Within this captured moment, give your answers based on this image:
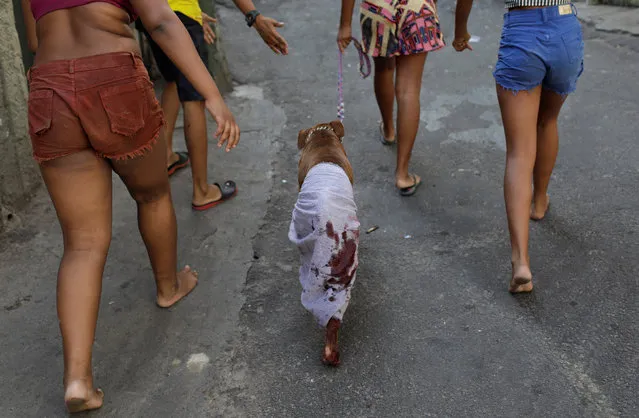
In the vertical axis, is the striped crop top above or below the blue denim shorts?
above

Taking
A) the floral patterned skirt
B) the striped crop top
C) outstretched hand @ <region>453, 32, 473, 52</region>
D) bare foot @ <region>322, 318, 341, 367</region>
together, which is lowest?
bare foot @ <region>322, 318, 341, 367</region>

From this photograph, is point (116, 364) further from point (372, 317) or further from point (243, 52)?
point (243, 52)

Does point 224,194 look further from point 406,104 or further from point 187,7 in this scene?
point 406,104

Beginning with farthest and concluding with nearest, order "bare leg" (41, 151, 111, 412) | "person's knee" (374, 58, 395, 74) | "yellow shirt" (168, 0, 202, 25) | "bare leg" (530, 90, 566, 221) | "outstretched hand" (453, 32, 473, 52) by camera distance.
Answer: "person's knee" (374, 58, 395, 74)
"outstretched hand" (453, 32, 473, 52)
"yellow shirt" (168, 0, 202, 25)
"bare leg" (530, 90, 566, 221)
"bare leg" (41, 151, 111, 412)

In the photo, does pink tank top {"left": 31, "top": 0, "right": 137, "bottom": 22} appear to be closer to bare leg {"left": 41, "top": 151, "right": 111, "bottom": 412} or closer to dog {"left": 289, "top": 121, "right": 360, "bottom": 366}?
bare leg {"left": 41, "top": 151, "right": 111, "bottom": 412}

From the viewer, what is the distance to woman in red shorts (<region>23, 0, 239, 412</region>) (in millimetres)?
2348

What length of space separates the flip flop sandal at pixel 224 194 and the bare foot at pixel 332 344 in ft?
5.65

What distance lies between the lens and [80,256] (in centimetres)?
255

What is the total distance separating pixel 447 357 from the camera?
2.75 metres

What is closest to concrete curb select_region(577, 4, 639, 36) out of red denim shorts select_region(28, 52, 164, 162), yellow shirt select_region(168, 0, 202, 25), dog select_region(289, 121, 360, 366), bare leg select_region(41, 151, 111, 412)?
yellow shirt select_region(168, 0, 202, 25)

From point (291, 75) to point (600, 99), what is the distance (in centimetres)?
303

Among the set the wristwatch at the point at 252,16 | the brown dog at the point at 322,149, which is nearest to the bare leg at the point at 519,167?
the brown dog at the point at 322,149

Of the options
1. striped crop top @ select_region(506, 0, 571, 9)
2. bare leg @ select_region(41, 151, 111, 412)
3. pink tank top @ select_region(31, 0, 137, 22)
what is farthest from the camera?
striped crop top @ select_region(506, 0, 571, 9)

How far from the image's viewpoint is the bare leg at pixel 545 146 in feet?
11.1
